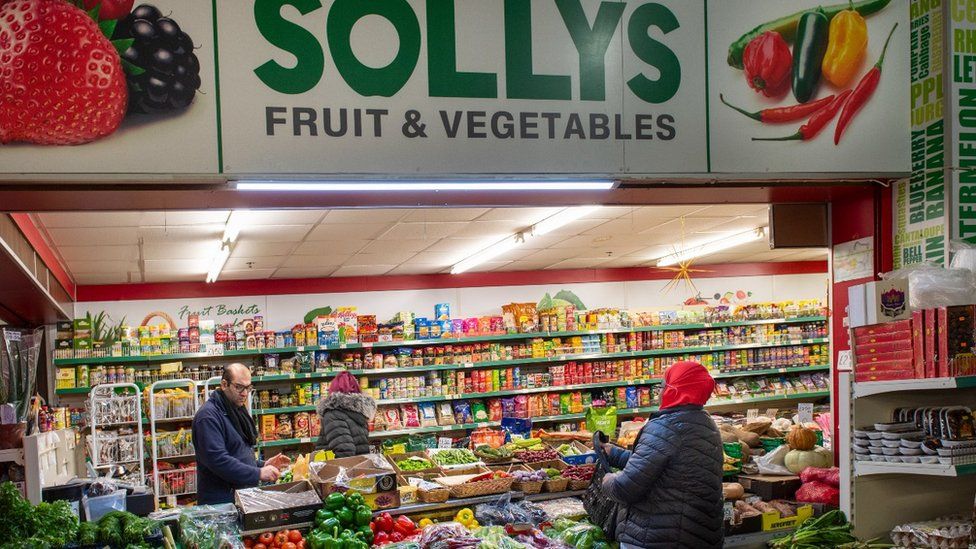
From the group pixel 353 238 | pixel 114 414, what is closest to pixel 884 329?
pixel 353 238

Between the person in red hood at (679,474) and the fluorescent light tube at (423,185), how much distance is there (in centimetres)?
112

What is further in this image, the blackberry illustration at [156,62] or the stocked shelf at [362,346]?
the stocked shelf at [362,346]

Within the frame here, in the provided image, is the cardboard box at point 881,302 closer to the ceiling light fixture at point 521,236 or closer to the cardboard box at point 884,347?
the cardboard box at point 884,347

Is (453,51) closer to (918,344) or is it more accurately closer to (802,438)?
(918,344)

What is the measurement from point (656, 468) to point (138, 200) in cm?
284

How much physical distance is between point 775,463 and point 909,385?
2.23 metres

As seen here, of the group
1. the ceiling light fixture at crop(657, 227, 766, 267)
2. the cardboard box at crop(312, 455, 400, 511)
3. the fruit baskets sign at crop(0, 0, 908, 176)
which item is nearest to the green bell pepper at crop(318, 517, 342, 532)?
the cardboard box at crop(312, 455, 400, 511)

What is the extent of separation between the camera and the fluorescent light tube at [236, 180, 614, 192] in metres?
3.22

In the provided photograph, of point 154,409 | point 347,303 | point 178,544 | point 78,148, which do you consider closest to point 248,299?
point 347,303

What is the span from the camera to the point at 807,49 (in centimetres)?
380

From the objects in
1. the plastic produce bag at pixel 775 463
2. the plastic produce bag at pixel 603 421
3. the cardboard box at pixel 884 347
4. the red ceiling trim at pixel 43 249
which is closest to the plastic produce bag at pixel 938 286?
the cardboard box at pixel 884 347

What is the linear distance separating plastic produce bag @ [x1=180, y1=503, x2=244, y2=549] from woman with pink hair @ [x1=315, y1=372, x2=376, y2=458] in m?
2.03

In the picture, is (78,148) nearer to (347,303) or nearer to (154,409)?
(154,409)

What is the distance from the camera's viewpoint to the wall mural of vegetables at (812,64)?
3.75 metres
